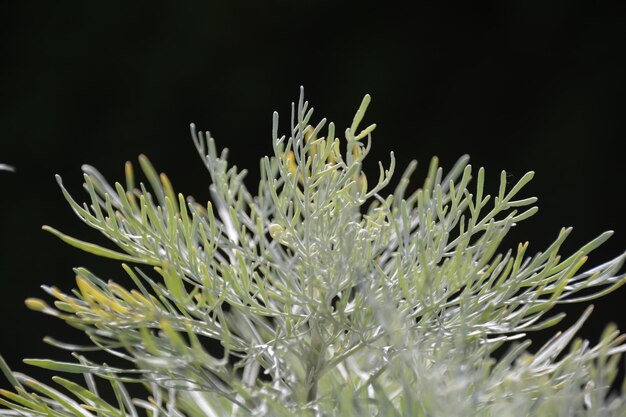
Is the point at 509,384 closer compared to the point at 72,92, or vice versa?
the point at 509,384

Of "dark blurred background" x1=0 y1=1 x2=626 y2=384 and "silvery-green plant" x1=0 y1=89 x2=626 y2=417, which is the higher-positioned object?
"dark blurred background" x1=0 y1=1 x2=626 y2=384

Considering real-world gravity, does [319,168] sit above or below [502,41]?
below

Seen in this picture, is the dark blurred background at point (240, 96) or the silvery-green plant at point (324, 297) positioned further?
the dark blurred background at point (240, 96)

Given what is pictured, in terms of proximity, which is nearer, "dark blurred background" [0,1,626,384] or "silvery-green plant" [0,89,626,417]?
"silvery-green plant" [0,89,626,417]

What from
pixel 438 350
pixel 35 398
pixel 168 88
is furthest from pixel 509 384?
pixel 168 88

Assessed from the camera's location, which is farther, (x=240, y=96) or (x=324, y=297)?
(x=240, y=96)

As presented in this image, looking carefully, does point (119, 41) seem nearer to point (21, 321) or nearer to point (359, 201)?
point (21, 321)

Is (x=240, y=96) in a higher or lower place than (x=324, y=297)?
higher

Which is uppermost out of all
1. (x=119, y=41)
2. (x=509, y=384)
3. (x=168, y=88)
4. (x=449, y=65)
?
(x=119, y=41)

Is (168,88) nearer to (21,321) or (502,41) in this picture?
(21,321)

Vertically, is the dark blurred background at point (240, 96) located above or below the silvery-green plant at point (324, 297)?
above
